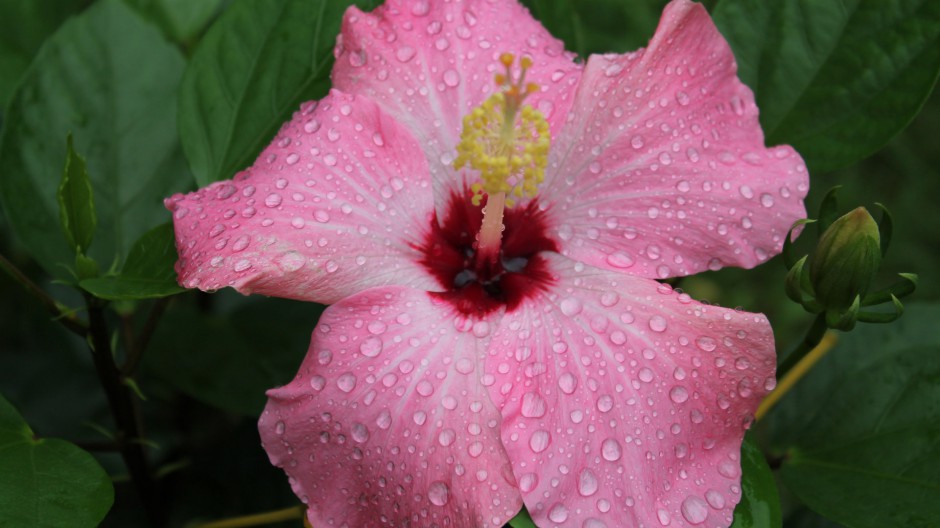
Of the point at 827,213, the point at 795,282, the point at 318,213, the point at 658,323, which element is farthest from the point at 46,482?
the point at 827,213

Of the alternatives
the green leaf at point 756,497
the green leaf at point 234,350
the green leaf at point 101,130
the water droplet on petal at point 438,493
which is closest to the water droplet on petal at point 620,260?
the green leaf at point 756,497

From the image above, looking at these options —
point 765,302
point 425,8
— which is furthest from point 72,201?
point 765,302

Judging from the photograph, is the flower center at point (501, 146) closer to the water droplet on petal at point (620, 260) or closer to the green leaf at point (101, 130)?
the water droplet on petal at point (620, 260)

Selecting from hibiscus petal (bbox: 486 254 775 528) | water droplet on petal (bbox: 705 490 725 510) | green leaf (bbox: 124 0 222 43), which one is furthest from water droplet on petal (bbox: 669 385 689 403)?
green leaf (bbox: 124 0 222 43)

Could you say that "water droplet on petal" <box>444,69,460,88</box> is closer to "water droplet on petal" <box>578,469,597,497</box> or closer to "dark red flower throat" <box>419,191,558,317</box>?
"dark red flower throat" <box>419,191,558,317</box>

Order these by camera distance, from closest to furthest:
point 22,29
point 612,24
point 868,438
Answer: point 868,438
point 612,24
point 22,29

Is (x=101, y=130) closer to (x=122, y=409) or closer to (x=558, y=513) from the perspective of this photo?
(x=122, y=409)
